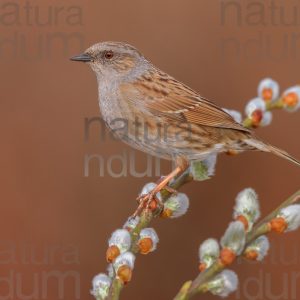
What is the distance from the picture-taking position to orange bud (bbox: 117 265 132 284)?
1.91 m

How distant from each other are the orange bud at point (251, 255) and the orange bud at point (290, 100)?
97 centimetres

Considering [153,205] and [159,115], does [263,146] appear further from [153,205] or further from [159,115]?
[153,205]

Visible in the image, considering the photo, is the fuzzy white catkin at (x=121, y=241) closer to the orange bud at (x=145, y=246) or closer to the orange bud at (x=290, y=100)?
the orange bud at (x=145, y=246)

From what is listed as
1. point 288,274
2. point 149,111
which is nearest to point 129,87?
point 149,111

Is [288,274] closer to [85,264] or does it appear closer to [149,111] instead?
[85,264]

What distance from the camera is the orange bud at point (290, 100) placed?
2.66m

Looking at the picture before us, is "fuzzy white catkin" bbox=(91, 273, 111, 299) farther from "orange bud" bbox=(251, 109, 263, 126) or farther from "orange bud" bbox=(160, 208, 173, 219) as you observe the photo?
"orange bud" bbox=(251, 109, 263, 126)

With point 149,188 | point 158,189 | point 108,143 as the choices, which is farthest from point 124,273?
point 108,143

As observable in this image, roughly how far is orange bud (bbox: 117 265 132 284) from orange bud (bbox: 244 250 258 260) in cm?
33

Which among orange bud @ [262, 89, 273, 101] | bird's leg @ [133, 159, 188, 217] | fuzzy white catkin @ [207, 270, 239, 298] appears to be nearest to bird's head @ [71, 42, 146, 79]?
bird's leg @ [133, 159, 188, 217]

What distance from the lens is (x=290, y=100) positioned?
105 inches

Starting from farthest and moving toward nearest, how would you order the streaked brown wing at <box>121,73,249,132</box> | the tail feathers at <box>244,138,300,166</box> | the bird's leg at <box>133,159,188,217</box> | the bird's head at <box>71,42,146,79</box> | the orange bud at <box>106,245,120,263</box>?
the bird's head at <box>71,42,146,79</box>
the streaked brown wing at <box>121,73,249,132</box>
the tail feathers at <box>244,138,300,166</box>
the bird's leg at <box>133,159,188,217</box>
the orange bud at <box>106,245,120,263</box>

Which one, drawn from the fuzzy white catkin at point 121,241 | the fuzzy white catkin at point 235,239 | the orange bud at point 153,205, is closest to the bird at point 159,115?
the orange bud at point 153,205

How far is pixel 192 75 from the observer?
541 centimetres
